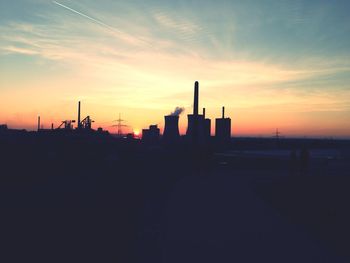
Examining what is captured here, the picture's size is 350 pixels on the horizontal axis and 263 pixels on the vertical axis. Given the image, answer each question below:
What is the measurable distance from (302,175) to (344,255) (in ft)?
51.5

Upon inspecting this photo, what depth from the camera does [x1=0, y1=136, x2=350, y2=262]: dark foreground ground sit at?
7.93 metres

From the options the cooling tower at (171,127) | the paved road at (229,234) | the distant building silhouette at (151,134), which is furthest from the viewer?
the distant building silhouette at (151,134)

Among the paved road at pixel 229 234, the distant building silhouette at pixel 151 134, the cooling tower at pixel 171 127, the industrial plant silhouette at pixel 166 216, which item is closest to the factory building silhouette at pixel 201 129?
the cooling tower at pixel 171 127

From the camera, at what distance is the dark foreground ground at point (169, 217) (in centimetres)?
793

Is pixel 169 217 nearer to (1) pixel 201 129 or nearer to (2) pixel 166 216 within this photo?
(2) pixel 166 216

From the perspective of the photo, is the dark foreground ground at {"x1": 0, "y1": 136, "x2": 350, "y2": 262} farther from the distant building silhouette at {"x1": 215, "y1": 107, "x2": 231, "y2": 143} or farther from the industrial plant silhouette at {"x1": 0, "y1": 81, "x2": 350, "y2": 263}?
the distant building silhouette at {"x1": 215, "y1": 107, "x2": 231, "y2": 143}

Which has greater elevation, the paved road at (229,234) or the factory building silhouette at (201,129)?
the factory building silhouette at (201,129)

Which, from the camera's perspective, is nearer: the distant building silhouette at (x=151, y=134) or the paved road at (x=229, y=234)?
the paved road at (x=229, y=234)

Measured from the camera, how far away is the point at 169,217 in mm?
11031

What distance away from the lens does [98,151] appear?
3250cm

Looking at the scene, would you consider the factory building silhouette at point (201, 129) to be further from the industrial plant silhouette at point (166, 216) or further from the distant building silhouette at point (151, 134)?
the industrial plant silhouette at point (166, 216)

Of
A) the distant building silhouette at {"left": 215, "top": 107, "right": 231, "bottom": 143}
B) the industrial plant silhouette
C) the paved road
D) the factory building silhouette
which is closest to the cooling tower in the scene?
the factory building silhouette

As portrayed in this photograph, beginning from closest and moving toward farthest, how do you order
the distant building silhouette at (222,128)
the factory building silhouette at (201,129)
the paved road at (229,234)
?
the paved road at (229,234)
the factory building silhouette at (201,129)
the distant building silhouette at (222,128)

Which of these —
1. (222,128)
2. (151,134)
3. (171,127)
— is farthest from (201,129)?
(151,134)
